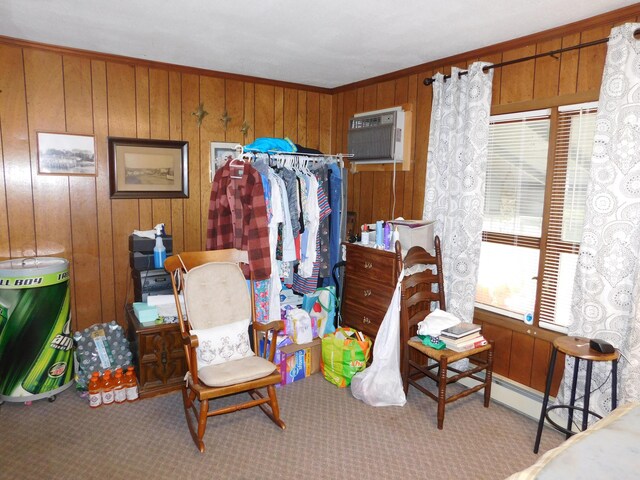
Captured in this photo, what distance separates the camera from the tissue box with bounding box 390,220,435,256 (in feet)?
10.8

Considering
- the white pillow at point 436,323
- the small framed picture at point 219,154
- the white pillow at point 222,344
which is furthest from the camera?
the small framed picture at point 219,154

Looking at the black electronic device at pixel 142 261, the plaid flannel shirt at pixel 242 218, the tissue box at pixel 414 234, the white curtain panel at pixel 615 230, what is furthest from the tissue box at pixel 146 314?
the white curtain panel at pixel 615 230

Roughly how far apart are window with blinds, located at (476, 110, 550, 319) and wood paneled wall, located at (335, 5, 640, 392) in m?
0.14

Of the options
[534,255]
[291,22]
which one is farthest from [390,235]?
[291,22]

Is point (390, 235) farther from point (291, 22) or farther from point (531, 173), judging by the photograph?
point (291, 22)

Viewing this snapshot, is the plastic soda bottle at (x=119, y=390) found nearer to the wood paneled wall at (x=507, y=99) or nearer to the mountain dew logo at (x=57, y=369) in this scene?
the mountain dew logo at (x=57, y=369)

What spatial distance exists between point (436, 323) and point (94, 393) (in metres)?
2.36

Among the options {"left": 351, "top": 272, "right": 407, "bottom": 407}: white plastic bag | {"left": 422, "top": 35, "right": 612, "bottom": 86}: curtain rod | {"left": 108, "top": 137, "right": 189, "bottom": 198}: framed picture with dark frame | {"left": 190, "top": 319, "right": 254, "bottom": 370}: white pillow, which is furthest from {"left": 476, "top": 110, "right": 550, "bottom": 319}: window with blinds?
{"left": 108, "top": 137, "right": 189, "bottom": 198}: framed picture with dark frame

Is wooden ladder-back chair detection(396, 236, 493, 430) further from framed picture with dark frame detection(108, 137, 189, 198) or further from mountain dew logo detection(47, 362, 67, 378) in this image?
mountain dew logo detection(47, 362, 67, 378)

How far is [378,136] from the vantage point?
387 cm

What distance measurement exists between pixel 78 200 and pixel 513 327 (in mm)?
3405

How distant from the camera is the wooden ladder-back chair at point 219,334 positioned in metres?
2.60

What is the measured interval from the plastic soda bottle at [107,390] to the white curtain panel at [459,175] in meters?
2.52

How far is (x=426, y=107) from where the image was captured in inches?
143
